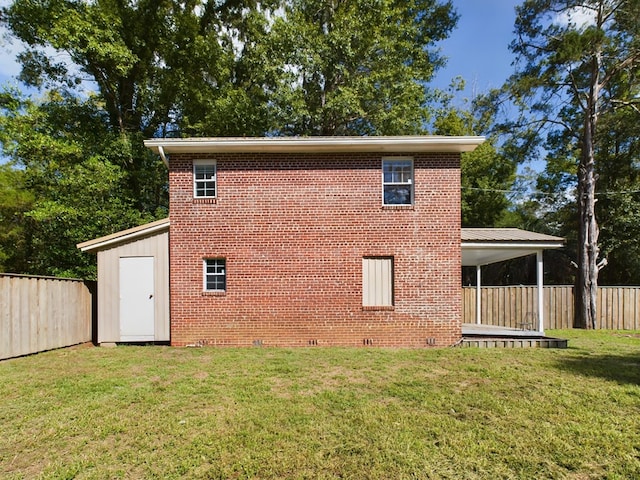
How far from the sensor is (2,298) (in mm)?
7840

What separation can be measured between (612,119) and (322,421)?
21.2m

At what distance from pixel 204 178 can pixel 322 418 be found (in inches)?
286

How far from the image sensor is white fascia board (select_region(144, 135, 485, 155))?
366 inches

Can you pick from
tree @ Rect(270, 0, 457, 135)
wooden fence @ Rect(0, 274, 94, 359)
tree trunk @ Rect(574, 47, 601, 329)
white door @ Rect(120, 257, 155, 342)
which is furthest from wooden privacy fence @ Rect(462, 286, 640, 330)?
wooden fence @ Rect(0, 274, 94, 359)

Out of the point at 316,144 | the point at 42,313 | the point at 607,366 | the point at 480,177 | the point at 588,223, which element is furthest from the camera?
the point at 480,177

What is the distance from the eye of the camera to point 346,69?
59.1 feet

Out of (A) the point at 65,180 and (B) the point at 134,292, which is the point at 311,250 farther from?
(A) the point at 65,180

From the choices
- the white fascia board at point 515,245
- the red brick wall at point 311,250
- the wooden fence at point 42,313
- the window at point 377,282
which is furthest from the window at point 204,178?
the white fascia board at point 515,245

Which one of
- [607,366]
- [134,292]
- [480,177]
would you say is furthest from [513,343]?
[480,177]

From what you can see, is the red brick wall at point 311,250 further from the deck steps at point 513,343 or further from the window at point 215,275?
the deck steps at point 513,343

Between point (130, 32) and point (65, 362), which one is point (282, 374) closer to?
point (65, 362)

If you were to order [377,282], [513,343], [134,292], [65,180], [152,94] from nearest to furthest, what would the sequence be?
1. [513,343]
2. [377,282]
3. [134,292]
4. [65,180]
5. [152,94]

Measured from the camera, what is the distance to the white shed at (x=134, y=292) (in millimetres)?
9852

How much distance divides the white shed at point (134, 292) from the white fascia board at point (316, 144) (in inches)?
85.5
